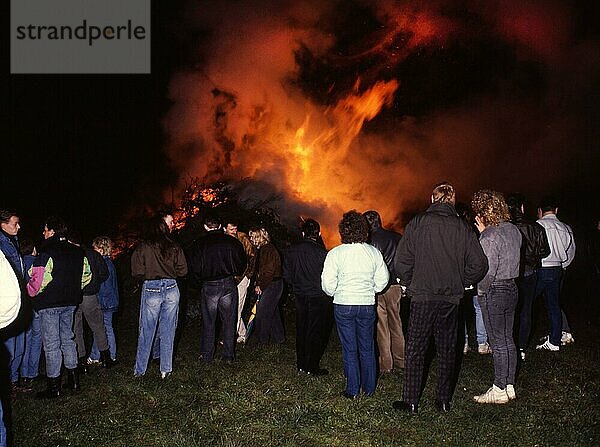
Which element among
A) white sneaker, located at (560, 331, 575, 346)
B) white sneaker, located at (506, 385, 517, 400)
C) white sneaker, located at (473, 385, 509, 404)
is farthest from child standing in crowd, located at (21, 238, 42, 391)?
white sneaker, located at (560, 331, 575, 346)

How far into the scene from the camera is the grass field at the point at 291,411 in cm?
518

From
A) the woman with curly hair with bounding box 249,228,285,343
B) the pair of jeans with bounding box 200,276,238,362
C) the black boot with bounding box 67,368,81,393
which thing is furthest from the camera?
the woman with curly hair with bounding box 249,228,285,343

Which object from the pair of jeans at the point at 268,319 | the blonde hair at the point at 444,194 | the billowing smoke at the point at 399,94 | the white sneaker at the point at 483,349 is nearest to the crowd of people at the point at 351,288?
the blonde hair at the point at 444,194

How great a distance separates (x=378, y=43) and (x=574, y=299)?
1059cm

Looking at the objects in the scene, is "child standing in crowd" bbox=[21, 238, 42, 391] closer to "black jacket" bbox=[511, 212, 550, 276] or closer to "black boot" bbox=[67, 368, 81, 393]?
"black boot" bbox=[67, 368, 81, 393]

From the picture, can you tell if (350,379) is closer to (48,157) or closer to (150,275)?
(150,275)

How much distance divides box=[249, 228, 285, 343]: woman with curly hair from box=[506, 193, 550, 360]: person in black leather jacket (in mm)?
3690

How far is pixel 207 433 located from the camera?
5.34 metres

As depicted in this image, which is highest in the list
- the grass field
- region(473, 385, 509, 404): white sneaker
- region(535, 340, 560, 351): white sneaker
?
region(535, 340, 560, 351): white sneaker

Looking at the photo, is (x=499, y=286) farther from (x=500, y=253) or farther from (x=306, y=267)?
(x=306, y=267)

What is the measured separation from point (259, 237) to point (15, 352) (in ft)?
13.1

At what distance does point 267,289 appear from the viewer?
30.3 ft

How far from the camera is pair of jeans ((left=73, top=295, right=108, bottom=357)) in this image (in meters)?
7.55

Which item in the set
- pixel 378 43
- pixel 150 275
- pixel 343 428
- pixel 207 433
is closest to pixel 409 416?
pixel 343 428
